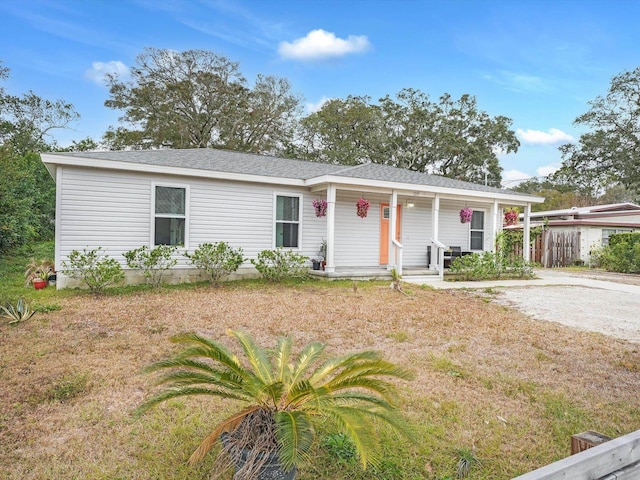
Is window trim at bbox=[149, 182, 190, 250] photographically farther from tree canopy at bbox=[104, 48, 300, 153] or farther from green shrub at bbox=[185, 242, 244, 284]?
tree canopy at bbox=[104, 48, 300, 153]

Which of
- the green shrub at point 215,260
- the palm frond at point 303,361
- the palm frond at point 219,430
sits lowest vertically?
the palm frond at point 219,430

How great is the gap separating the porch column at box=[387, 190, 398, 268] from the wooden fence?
28.2ft

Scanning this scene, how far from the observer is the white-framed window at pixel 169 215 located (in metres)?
9.38

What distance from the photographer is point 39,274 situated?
344 inches

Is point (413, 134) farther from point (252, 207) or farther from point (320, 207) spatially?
point (252, 207)

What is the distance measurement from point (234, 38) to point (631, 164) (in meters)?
26.2

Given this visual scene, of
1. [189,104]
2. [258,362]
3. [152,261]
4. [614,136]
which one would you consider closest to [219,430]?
[258,362]

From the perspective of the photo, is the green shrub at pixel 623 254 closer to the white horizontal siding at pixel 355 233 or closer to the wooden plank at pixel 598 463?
the white horizontal siding at pixel 355 233

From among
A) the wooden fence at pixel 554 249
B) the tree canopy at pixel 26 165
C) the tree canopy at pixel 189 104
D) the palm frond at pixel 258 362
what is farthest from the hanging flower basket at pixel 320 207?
the tree canopy at pixel 189 104

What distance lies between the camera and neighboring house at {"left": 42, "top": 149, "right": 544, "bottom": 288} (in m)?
8.71

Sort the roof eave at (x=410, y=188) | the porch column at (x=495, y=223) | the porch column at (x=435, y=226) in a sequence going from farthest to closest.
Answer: the porch column at (x=495, y=223) → the porch column at (x=435, y=226) → the roof eave at (x=410, y=188)

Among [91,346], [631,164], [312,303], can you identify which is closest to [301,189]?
[312,303]

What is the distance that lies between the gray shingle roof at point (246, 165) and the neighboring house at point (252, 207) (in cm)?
4

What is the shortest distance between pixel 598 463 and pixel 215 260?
8.57 m
